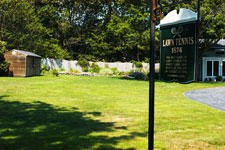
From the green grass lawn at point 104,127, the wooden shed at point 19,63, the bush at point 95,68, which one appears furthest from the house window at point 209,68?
the wooden shed at point 19,63

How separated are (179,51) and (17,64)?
26.9m

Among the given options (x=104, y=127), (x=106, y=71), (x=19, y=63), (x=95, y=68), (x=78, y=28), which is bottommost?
(x=104, y=127)

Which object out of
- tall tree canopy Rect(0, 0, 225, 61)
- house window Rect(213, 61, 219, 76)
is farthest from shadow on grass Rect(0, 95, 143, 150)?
tall tree canopy Rect(0, 0, 225, 61)

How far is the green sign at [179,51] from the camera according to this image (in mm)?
2721

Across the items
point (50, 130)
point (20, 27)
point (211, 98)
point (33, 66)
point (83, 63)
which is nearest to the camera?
point (50, 130)

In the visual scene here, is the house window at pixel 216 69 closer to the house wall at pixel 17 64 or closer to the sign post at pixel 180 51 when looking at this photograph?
the house wall at pixel 17 64

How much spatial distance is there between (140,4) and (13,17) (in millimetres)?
21712

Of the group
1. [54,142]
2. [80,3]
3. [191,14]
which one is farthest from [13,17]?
[191,14]

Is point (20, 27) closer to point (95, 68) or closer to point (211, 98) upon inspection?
point (95, 68)

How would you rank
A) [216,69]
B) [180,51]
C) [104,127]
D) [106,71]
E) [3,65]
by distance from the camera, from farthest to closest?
[106,71] → [216,69] → [3,65] → [104,127] → [180,51]

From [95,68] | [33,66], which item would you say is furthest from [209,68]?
[33,66]

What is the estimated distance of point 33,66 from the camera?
28891 mm

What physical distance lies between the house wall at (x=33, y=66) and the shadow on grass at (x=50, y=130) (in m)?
19.0

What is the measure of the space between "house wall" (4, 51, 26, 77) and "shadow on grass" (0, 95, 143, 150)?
729 inches
